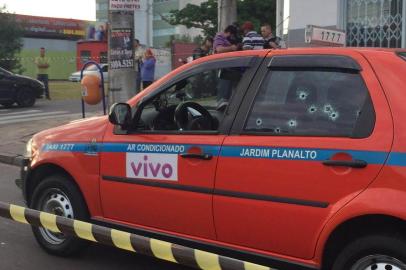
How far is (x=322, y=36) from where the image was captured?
7.54 m

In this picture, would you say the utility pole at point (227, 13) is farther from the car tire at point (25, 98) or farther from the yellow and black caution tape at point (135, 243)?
the car tire at point (25, 98)

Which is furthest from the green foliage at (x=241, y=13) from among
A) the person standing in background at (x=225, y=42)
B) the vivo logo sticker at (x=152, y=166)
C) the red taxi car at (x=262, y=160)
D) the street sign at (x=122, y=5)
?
the vivo logo sticker at (x=152, y=166)

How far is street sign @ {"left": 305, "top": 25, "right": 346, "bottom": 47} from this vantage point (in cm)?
734

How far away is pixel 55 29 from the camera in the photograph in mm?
70312

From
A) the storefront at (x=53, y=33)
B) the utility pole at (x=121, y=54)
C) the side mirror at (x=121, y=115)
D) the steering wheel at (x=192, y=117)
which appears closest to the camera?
the steering wheel at (x=192, y=117)

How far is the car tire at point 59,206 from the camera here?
493 centimetres

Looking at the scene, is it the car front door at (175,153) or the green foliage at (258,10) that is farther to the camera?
the green foliage at (258,10)

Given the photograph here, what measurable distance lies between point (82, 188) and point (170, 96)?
103cm

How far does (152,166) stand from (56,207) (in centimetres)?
123

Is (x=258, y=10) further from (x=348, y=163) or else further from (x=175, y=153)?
(x=348, y=163)

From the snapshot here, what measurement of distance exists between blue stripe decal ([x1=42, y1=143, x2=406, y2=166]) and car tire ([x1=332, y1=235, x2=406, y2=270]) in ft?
1.37

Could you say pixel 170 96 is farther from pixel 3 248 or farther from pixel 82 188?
pixel 3 248

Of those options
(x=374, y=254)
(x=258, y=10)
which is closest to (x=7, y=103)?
(x=374, y=254)

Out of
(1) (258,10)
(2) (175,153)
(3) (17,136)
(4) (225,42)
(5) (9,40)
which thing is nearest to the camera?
(2) (175,153)
